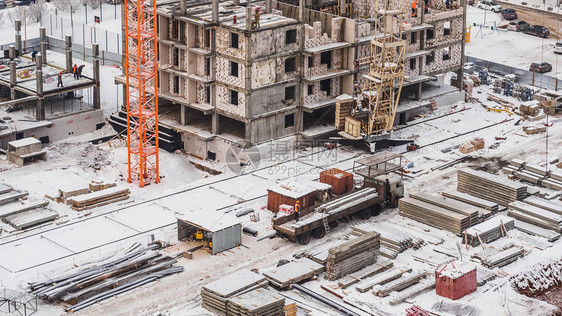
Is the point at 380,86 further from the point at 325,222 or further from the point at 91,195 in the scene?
the point at 91,195

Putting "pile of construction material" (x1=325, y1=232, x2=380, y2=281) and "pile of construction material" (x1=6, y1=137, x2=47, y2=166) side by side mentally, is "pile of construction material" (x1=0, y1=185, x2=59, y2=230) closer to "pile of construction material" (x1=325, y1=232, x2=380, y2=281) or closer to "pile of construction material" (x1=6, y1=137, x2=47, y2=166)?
"pile of construction material" (x1=6, y1=137, x2=47, y2=166)

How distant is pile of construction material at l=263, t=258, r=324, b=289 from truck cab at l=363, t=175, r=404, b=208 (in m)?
10.6

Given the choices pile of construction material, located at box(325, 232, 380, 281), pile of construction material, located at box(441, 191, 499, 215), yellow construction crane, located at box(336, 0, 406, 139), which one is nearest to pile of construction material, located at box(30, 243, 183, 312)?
pile of construction material, located at box(325, 232, 380, 281)

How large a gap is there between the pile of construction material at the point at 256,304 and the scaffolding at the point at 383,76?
25.9m

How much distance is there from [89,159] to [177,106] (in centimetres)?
961

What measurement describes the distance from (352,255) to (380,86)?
2196 cm

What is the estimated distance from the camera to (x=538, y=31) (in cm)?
11769

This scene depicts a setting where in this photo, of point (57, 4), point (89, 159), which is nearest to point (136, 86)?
point (89, 159)

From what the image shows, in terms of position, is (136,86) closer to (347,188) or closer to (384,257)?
(347,188)

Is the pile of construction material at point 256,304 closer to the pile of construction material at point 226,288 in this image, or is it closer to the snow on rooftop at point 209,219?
the pile of construction material at point 226,288

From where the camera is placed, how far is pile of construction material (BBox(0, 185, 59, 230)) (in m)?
68.3

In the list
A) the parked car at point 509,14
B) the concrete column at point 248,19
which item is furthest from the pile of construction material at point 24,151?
the parked car at point 509,14

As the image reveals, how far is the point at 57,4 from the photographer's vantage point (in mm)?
120000

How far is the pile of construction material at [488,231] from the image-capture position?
66.8 metres
